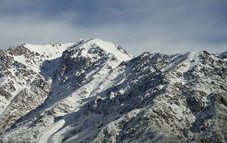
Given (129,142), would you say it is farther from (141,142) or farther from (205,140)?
(205,140)

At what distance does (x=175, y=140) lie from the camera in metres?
183

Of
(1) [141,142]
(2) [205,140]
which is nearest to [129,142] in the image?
(1) [141,142]

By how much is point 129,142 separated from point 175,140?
1069 inches

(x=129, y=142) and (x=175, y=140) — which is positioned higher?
(x=129, y=142)

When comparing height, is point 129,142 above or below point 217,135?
above

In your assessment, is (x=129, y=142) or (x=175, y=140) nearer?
(x=175, y=140)

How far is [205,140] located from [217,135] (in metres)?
6.65

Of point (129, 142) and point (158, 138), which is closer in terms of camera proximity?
point (158, 138)

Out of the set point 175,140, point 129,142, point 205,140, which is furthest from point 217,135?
point 129,142

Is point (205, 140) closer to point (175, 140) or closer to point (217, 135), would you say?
point (217, 135)

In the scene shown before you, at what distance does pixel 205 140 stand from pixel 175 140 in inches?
987

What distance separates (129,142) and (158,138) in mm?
20319

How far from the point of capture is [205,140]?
199875mm

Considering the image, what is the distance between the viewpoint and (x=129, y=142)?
200m
